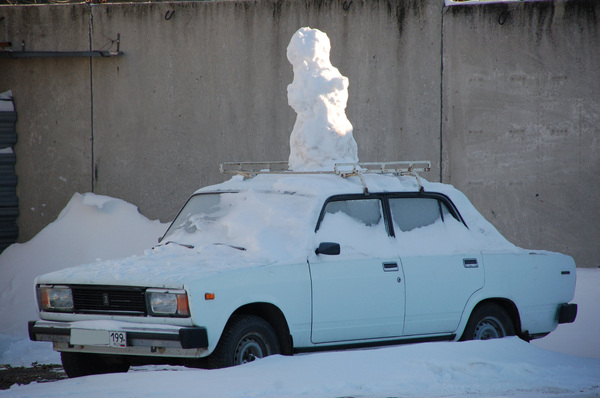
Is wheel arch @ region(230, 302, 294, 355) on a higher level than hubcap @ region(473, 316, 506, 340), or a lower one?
higher

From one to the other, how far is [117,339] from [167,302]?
0.42 m

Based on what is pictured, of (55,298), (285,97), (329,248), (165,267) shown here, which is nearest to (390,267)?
(329,248)

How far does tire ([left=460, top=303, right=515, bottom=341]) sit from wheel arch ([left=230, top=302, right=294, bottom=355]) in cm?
170

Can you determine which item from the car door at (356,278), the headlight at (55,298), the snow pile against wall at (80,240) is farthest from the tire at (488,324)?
the snow pile against wall at (80,240)

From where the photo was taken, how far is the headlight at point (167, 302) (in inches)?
216

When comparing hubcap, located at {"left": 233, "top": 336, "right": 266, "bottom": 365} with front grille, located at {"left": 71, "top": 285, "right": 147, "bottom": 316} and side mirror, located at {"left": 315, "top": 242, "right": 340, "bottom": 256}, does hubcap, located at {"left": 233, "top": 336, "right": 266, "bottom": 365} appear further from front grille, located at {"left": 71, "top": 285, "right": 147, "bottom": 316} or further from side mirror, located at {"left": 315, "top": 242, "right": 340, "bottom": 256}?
side mirror, located at {"left": 315, "top": 242, "right": 340, "bottom": 256}

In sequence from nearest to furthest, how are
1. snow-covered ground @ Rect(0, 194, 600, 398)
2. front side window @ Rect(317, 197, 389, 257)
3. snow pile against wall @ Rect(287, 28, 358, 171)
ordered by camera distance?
snow-covered ground @ Rect(0, 194, 600, 398) → front side window @ Rect(317, 197, 389, 257) → snow pile against wall @ Rect(287, 28, 358, 171)

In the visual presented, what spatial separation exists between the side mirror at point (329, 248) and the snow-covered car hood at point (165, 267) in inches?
14.9

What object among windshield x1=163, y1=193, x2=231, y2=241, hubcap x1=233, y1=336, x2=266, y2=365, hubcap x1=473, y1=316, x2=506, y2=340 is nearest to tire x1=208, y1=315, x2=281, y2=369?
hubcap x1=233, y1=336, x2=266, y2=365

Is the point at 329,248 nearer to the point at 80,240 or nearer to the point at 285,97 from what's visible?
the point at 285,97

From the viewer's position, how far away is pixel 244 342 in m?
5.79

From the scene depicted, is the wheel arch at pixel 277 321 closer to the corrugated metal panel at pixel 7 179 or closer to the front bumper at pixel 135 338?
the front bumper at pixel 135 338

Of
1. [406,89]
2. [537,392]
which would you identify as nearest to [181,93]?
[406,89]

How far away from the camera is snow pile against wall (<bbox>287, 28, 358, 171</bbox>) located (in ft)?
26.5
